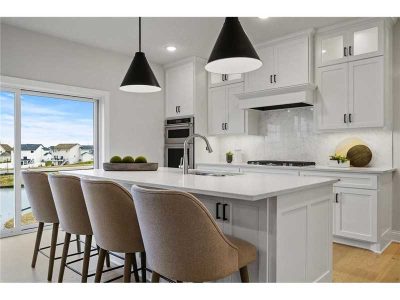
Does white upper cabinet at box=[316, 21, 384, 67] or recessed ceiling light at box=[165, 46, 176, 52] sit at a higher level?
recessed ceiling light at box=[165, 46, 176, 52]

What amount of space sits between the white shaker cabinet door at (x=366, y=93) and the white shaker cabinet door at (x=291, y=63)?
58 centimetres

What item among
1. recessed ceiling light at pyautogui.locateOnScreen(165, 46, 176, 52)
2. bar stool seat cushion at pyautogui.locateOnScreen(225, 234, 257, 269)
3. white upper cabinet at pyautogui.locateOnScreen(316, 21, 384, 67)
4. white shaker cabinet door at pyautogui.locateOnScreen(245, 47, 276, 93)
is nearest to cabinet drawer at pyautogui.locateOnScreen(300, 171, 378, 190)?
white upper cabinet at pyautogui.locateOnScreen(316, 21, 384, 67)

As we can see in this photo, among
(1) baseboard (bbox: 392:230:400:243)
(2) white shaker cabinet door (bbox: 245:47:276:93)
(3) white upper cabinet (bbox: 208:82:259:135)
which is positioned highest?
(2) white shaker cabinet door (bbox: 245:47:276:93)

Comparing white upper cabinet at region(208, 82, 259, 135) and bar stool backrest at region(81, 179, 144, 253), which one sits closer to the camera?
bar stool backrest at region(81, 179, 144, 253)

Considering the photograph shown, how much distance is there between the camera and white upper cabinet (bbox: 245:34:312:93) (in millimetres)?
4082

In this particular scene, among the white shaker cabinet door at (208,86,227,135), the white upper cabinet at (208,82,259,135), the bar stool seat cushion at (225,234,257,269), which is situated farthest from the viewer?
the white shaker cabinet door at (208,86,227,135)

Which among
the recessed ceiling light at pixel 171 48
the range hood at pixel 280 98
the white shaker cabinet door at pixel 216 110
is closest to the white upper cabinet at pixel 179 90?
the white shaker cabinet door at pixel 216 110

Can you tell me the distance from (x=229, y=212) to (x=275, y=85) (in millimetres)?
2881

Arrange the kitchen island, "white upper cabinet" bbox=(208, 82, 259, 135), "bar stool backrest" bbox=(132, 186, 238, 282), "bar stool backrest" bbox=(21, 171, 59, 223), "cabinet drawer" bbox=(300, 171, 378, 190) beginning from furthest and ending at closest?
"white upper cabinet" bbox=(208, 82, 259, 135)
"cabinet drawer" bbox=(300, 171, 378, 190)
"bar stool backrest" bbox=(21, 171, 59, 223)
the kitchen island
"bar stool backrest" bbox=(132, 186, 238, 282)

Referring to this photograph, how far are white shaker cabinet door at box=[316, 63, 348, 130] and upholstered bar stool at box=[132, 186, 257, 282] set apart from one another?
2.92 meters

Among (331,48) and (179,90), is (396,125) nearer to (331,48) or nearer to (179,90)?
(331,48)

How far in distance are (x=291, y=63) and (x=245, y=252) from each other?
3236 mm

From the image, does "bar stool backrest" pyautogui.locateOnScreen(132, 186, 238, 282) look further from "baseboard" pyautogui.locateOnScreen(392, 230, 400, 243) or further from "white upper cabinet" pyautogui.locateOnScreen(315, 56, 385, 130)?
"baseboard" pyautogui.locateOnScreen(392, 230, 400, 243)
